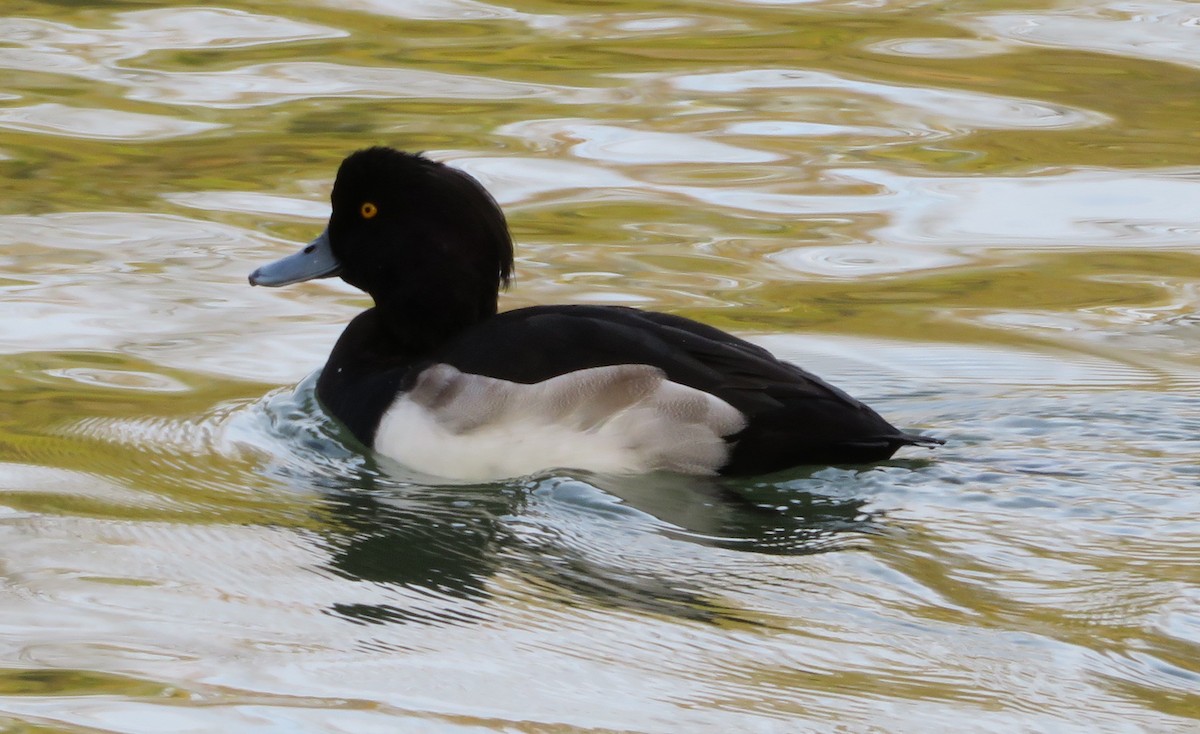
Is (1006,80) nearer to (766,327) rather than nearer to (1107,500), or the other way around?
(766,327)

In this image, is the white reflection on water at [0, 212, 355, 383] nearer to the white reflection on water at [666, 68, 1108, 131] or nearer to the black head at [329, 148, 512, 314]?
the black head at [329, 148, 512, 314]

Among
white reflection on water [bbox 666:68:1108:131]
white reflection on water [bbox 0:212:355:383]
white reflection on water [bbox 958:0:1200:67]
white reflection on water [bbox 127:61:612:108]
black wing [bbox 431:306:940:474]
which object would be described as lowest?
white reflection on water [bbox 0:212:355:383]

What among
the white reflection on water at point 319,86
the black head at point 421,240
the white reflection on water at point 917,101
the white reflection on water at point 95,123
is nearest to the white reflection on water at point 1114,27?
the white reflection on water at point 917,101

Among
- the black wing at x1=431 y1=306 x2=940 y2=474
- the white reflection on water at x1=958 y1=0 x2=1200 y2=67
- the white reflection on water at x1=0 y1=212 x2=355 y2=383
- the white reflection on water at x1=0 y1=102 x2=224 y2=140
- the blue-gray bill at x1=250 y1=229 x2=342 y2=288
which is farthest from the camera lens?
the white reflection on water at x1=958 y1=0 x2=1200 y2=67

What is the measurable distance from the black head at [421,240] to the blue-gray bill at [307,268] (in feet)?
0.38

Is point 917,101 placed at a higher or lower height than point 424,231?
higher

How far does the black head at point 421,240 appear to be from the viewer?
229 inches

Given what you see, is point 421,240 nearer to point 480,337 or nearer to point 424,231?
point 424,231

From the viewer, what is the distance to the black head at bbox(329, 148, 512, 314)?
19.1 ft

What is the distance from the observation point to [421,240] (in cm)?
587

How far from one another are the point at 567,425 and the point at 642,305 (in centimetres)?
203

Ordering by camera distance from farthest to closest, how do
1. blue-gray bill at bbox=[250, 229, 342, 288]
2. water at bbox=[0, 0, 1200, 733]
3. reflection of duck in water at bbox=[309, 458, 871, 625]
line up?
1. blue-gray bill at bbox=[250, 229, 342, 288]
2. reflection of duck in water at bbox=[309, 458, 871, 625]
3. water at bbox=[0, 0, 1200, 733]

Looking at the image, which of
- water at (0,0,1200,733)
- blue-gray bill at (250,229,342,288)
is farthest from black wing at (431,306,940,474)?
blue-gray bill at (250,229,342,288)

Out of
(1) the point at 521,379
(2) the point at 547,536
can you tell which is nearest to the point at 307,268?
(1) the point at 521,379
